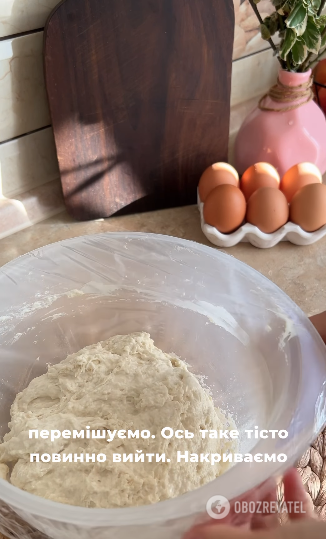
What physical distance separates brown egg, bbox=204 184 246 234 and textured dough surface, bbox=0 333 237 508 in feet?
0.92

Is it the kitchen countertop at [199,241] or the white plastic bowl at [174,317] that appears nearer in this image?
the white plastic bowl at [174,317]

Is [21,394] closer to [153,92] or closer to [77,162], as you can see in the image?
[77,162]

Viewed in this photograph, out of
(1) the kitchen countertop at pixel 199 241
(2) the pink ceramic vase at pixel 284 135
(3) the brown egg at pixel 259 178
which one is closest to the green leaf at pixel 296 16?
(2) the pink ceramic vase at pixel 284 135

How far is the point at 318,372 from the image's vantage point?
23.3 inches

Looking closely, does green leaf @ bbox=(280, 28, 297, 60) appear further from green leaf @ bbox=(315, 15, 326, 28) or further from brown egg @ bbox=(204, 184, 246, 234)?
brown egg @ bbox=(204, 184, 246, 234)

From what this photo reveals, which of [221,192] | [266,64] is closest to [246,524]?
[221,192]

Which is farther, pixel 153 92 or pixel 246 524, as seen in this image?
pixel 153 92

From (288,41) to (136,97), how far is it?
0.93 ft

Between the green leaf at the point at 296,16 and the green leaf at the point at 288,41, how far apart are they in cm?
2

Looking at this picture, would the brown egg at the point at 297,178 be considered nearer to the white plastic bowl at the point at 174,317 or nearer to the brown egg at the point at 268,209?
the brown egg at the point at 268,209

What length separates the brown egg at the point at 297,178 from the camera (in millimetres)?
969

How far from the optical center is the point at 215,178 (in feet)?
3.19

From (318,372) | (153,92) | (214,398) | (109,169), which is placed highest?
(153,92)

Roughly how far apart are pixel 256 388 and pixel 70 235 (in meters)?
0.49
